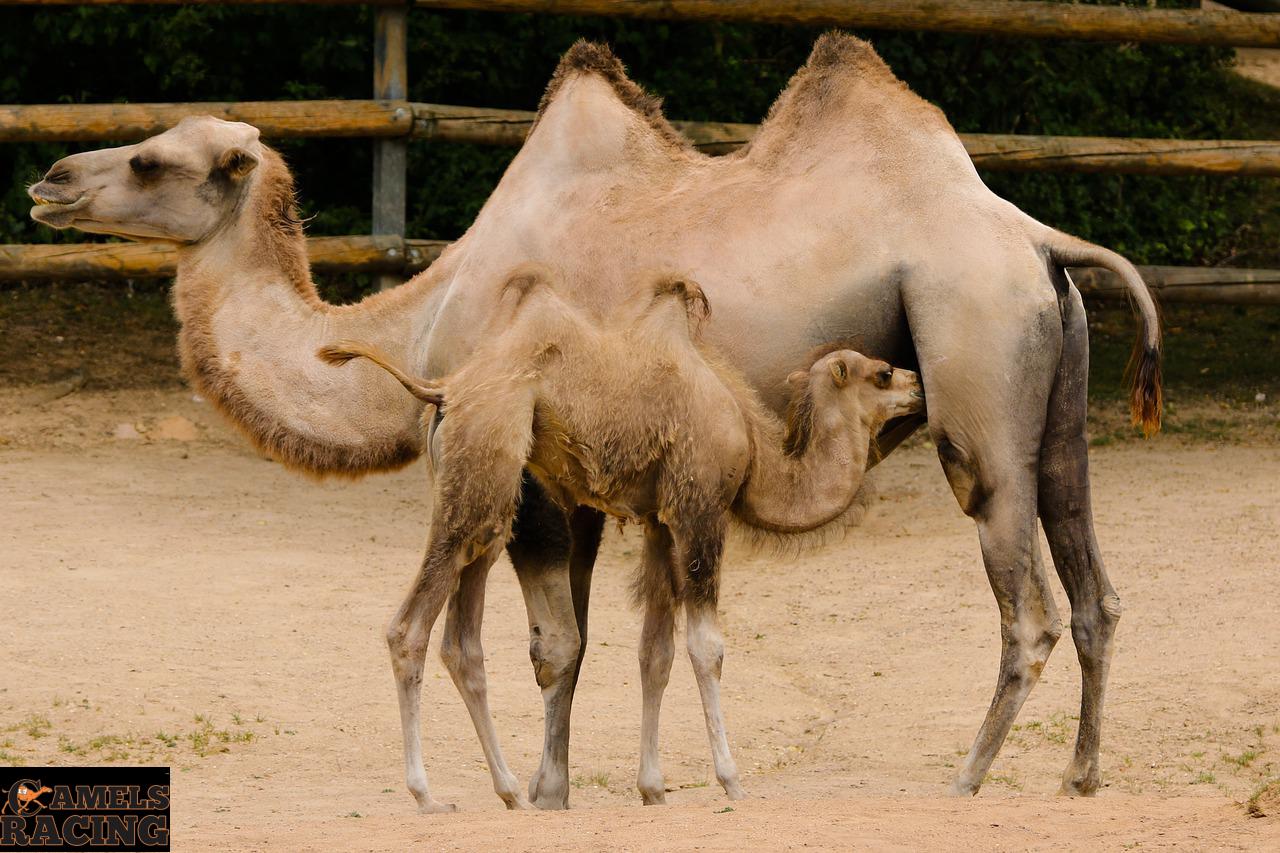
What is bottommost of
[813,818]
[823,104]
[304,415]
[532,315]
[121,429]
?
[121,429]

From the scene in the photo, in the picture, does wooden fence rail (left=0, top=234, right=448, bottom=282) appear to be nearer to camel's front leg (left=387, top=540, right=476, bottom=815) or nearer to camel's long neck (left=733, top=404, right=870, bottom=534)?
camel's long neck (left=733, top=404, right=870, bottom=534)

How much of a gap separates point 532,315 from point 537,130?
156cm

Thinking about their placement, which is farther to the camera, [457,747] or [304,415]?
[457,747]

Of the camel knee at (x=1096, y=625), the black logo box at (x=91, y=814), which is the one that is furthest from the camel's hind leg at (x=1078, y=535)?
the black logo box at (x=91, y=814)

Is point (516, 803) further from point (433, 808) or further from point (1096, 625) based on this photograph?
point (1096, 625)

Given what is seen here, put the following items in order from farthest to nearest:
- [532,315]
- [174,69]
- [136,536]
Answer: [174,69] < [136,536] < [532,315]

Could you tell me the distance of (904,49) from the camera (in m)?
14.6

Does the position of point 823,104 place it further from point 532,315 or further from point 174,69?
point 174,69

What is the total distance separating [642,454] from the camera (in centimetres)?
590

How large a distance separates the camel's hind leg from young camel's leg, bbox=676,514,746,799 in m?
1.36

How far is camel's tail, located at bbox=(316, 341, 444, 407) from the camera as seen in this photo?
5941 millimetres

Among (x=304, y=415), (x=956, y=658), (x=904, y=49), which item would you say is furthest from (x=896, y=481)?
(x=304, y=415)

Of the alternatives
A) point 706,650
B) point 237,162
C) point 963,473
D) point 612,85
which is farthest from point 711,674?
point 237,162

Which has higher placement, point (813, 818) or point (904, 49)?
point (904, 49)
